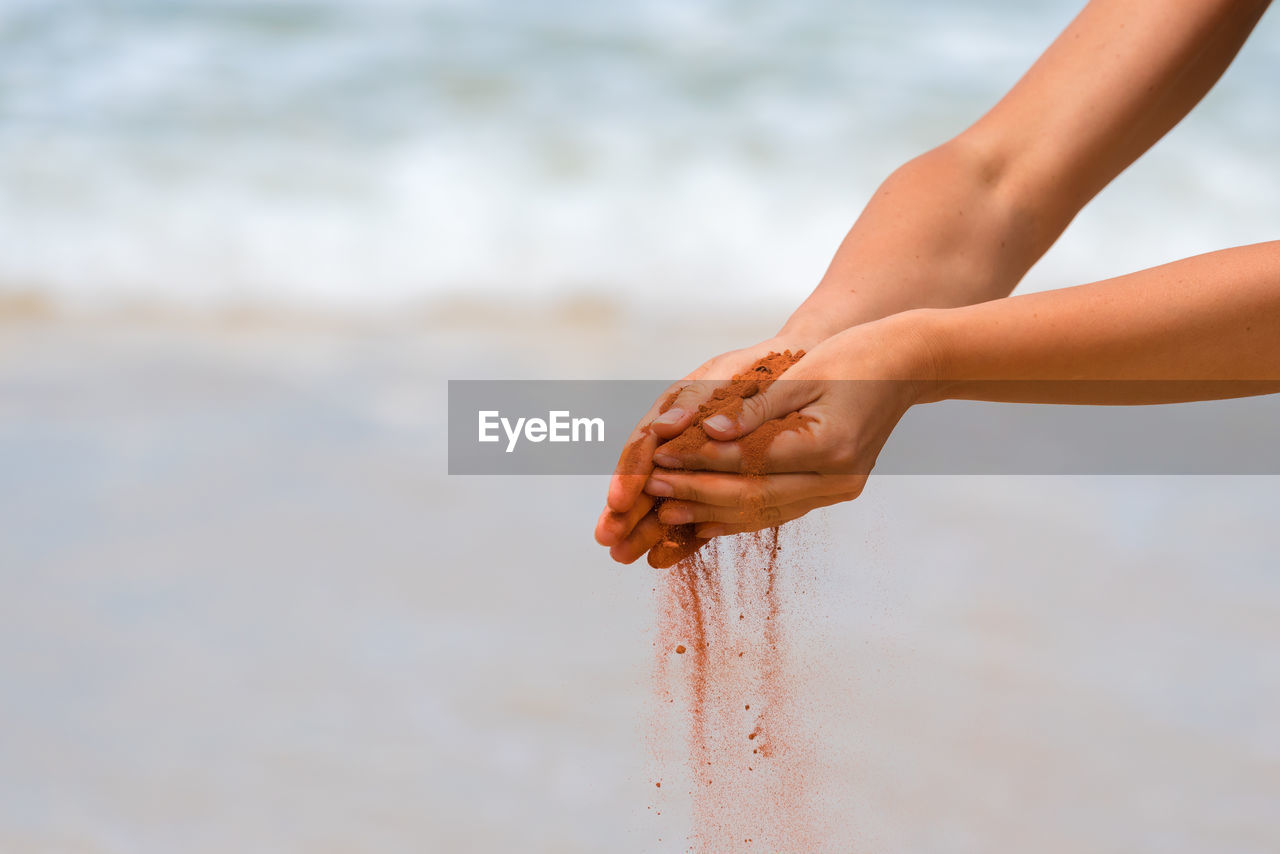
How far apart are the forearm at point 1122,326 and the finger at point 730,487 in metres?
0.12

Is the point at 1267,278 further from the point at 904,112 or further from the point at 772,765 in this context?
the point at 904,112

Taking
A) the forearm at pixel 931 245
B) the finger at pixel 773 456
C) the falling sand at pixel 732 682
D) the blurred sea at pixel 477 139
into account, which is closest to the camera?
the finger at pixel 773 456

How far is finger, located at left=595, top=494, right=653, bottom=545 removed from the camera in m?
0.81

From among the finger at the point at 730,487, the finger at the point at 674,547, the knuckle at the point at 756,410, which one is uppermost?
the knuckle at the point at 756,410

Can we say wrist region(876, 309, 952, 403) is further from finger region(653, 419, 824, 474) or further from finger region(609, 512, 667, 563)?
finger region(609, 512, 667, 563)

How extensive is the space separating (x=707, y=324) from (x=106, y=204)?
159 centimetres

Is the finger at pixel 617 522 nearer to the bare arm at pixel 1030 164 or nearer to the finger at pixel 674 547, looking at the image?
the finger at pixel 674 547

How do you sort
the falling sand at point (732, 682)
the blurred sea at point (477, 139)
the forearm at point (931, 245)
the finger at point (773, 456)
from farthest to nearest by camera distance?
the blurred sea at point (477, 139) → the forearm at point (931, 245) → the falling sand at point (732, 682) → the finger at point (773, 456)

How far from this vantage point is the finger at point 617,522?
2.65 ft

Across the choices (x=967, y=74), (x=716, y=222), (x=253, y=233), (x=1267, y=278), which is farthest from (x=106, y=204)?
(x=1267, y=278)

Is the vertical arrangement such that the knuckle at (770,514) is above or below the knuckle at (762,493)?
below

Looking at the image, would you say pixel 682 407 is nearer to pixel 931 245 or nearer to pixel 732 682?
pixel 732 682

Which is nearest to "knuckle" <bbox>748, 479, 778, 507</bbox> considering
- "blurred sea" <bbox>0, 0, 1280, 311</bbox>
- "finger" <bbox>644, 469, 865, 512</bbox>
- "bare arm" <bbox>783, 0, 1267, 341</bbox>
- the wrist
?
"finger" <bbox>644, 469, 865, 512</bbox>

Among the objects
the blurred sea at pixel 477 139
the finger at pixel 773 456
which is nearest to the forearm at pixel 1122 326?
the finger at pixel 773 456
